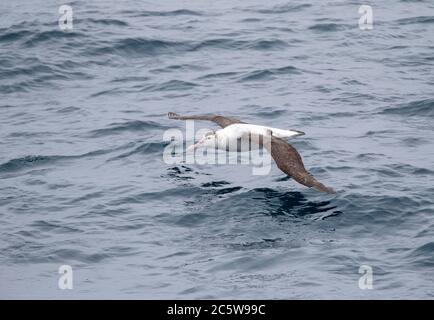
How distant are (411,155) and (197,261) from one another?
528 centimetres

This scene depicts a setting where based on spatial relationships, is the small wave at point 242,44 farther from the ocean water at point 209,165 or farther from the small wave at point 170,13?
the small wave at point 170,13

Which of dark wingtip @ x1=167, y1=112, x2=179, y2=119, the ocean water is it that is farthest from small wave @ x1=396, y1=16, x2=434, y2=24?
dark wingtip @ x1=167, y1=112, x2=179, y2=119

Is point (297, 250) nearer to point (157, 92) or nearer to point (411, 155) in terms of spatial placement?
point (411, 155)

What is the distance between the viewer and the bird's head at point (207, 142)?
1759cm

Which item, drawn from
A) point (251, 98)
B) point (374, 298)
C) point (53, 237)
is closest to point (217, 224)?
point (53, 237)

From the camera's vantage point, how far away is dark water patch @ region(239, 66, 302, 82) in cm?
2219

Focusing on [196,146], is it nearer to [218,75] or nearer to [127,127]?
[127,127]

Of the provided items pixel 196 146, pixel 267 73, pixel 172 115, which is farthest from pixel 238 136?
pixel 267 73

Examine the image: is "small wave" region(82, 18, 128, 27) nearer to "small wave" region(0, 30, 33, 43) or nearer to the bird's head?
"small wave" region(0, 30, 33, 43)

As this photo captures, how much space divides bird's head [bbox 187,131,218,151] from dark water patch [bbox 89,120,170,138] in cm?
194

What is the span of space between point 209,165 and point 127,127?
2.42 metres

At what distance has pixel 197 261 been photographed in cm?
1400

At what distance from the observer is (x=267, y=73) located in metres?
22.4
